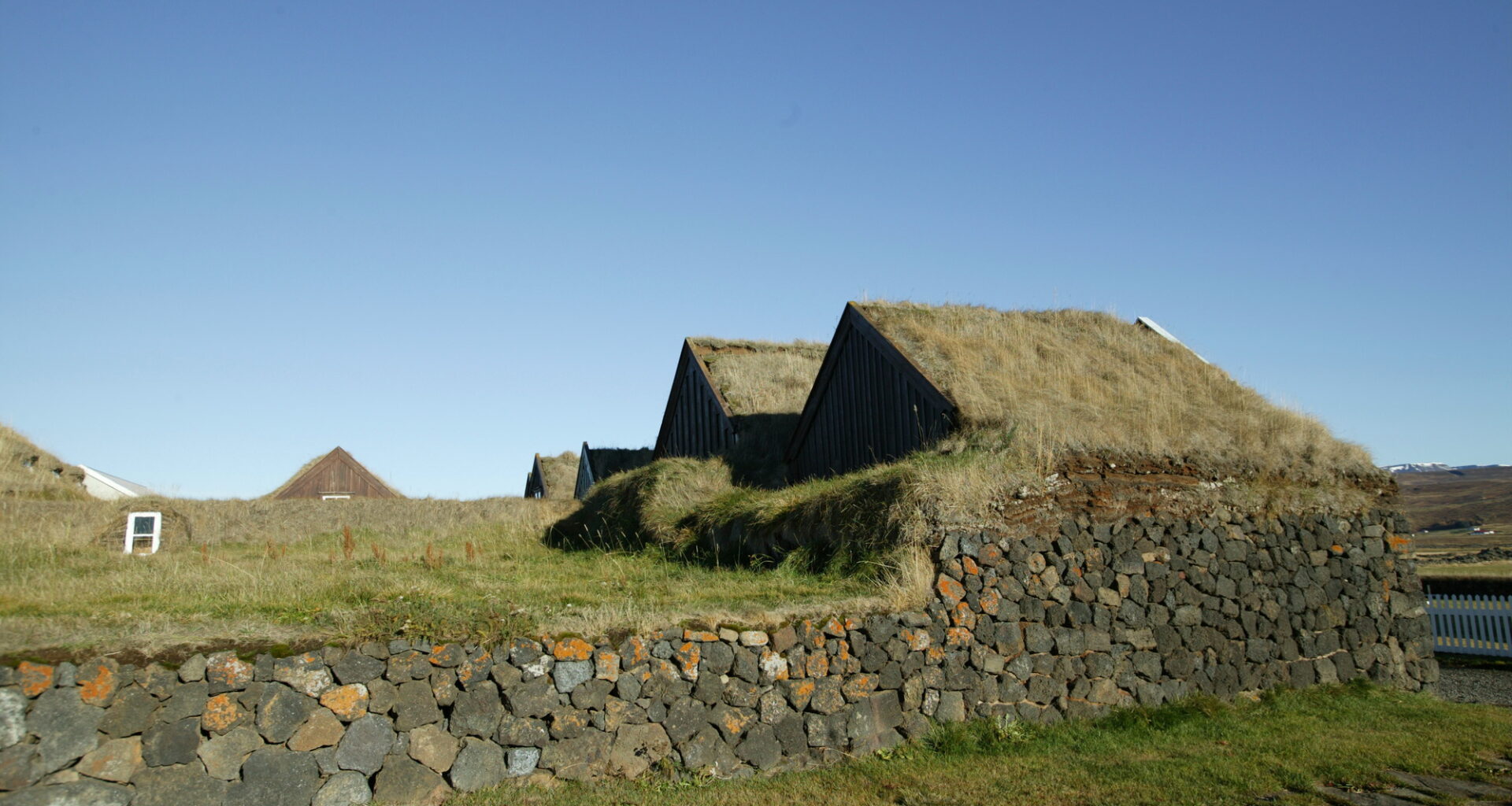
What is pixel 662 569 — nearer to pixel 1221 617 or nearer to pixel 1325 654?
pixel 1221 617

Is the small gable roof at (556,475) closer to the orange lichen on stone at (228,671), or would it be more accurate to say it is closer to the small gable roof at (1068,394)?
the small gable roof at (1068,394)

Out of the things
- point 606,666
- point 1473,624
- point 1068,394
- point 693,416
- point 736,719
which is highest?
point 693,416

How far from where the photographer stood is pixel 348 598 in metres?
7.66

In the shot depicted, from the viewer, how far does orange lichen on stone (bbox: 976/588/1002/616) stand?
30.6ft

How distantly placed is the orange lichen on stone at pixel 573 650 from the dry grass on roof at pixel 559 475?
84.2 feet

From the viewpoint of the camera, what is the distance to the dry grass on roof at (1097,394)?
1159 cm

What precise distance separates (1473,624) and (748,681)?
50.4ft

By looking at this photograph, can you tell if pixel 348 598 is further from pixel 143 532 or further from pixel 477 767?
pixel 143 532

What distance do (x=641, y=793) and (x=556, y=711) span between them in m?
0.88

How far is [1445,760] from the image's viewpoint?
8.51 meters

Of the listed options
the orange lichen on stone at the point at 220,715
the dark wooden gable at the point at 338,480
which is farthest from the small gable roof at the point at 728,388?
the dark wooden gable at the point at 338,480

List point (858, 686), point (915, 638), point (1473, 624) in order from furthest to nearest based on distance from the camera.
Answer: point (1473, 624) → point (915, 638) → point (858, 686)

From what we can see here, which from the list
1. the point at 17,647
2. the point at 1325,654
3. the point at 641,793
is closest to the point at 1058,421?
the point at 1325,654

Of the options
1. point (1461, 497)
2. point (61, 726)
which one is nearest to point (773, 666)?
point (61, 726)
